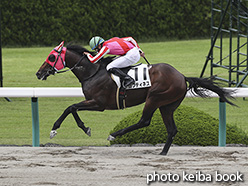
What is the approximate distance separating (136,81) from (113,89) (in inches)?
10.9

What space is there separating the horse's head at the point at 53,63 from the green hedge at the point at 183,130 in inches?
42.3

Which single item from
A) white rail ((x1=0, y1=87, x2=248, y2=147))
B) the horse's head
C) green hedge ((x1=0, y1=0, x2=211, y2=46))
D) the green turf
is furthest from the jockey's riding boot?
green hedge ((x1=0, y1=0, x2=211, y2=46))

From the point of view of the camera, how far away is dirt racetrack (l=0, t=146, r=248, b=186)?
5.24 m

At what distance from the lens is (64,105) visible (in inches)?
467

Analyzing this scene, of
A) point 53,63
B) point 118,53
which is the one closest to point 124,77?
point 118,53

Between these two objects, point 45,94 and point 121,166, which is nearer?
point 121,166

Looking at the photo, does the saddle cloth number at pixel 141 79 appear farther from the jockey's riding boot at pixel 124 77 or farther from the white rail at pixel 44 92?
the white rail at pixel 44 92

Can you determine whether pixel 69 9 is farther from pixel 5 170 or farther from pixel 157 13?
pixel 5 170

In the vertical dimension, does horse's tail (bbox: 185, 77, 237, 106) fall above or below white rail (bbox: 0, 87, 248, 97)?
above

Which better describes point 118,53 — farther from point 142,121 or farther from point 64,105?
point 64,105

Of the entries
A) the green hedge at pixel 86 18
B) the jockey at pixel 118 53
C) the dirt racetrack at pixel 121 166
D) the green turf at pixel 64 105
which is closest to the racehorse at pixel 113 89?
the jockey at pixel 118 53

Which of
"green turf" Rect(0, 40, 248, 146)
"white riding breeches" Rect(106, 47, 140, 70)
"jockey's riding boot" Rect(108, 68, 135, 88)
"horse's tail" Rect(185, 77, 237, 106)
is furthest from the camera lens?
"green turf" Rect(0, 40, 248, 146)

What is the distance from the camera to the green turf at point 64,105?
868cm

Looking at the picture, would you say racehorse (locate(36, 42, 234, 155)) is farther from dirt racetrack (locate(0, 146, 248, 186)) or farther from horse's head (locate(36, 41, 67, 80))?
dirt racetrack (locate(0, 146, 248, 186))
